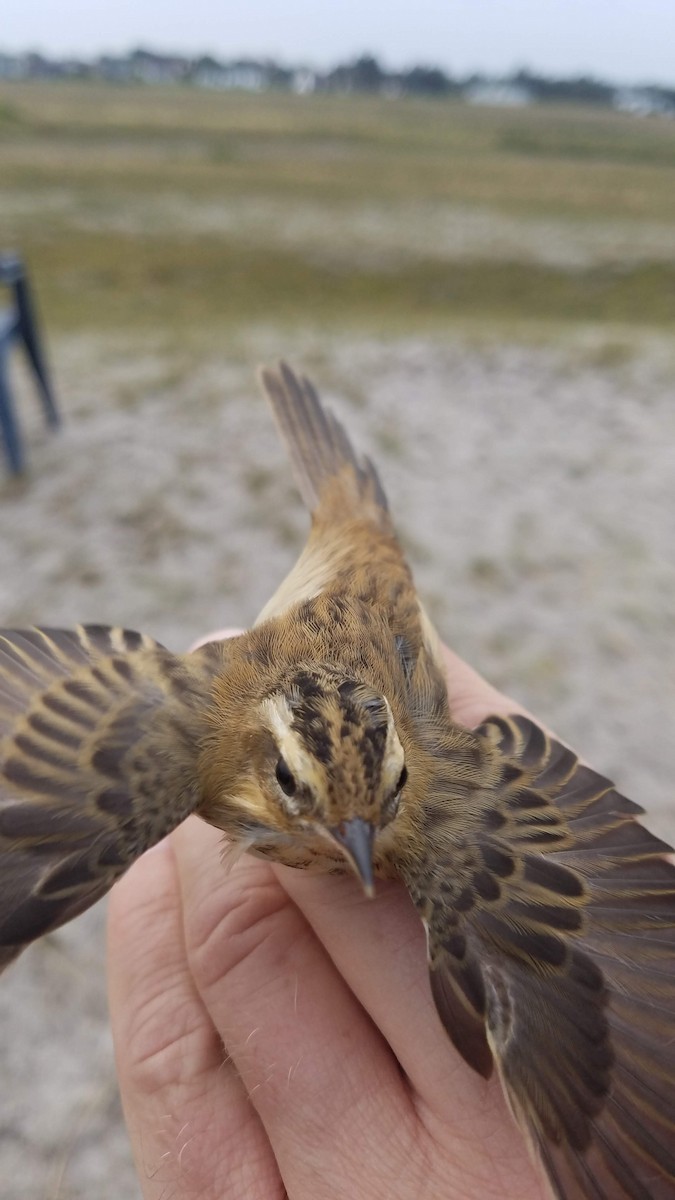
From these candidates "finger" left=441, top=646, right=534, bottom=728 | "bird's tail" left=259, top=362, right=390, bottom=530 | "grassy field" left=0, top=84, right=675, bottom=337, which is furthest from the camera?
"grassy field" left=0, top=84, right=675, bottom=337

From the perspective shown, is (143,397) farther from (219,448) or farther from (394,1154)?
(394,1154)

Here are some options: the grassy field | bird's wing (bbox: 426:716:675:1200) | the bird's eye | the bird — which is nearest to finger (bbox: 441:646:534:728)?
the bird

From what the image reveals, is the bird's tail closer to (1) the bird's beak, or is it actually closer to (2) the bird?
(2) the bird

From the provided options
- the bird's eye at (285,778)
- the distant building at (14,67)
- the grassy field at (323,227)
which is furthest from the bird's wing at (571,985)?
the distant building at (14,67)

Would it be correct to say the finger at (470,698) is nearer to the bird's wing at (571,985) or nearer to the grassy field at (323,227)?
the bird's wing at (571,985)

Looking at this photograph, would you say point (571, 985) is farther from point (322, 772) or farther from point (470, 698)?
point (470, 698)

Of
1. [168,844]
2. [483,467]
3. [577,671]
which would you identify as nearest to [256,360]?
[483,467]

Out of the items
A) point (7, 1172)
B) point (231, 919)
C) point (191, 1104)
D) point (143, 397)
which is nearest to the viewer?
point (191, 1104)
